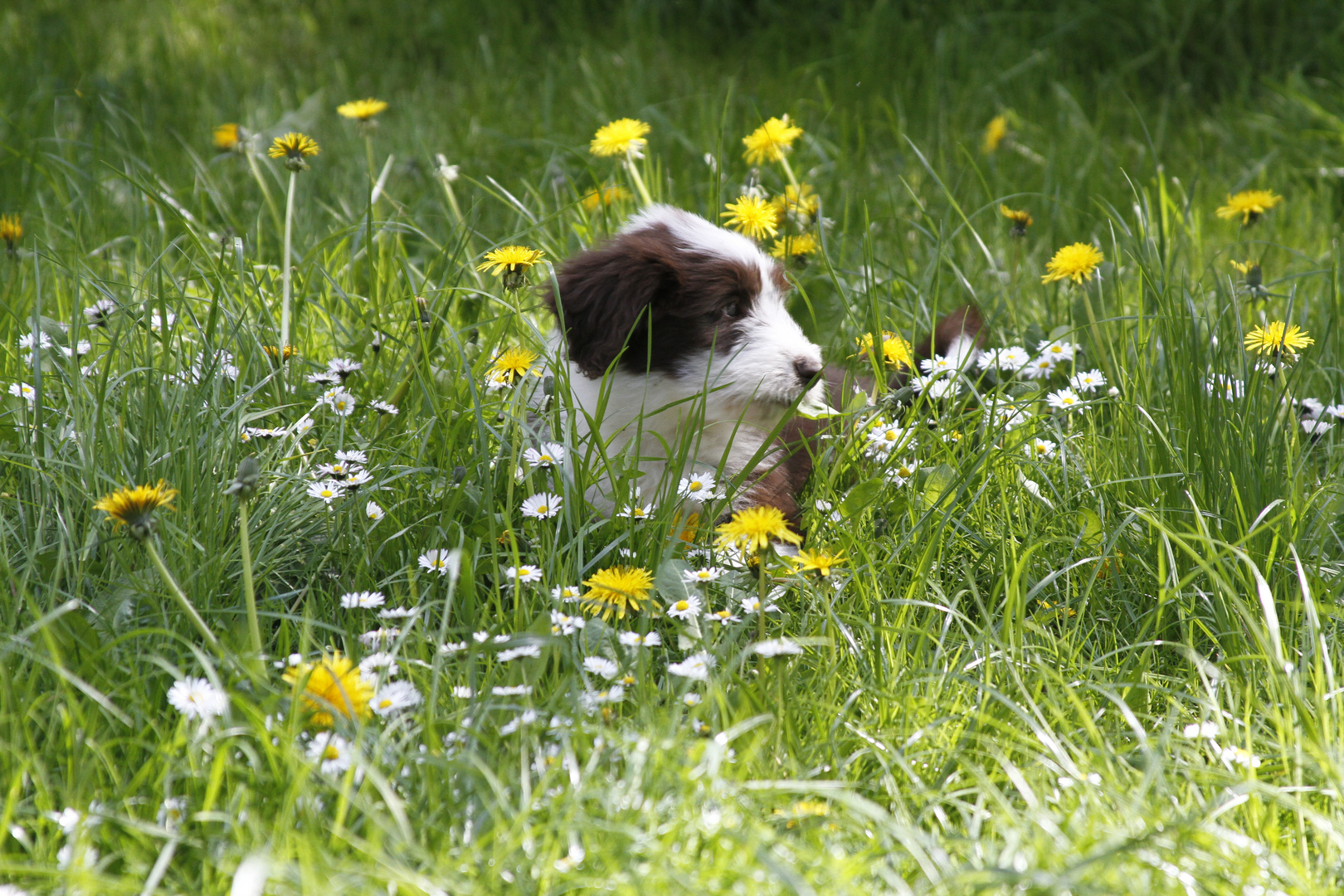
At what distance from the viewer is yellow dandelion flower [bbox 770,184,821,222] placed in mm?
Answer: 2945

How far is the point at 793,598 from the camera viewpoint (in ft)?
6.76

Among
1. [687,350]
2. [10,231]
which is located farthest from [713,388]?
[10,231]

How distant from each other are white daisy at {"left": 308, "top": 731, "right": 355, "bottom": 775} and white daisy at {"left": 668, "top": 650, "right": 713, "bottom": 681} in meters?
0.47

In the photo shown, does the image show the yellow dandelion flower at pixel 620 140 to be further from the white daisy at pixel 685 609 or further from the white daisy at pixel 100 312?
the white daisy at pixel 685 609

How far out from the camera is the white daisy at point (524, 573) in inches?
72.9

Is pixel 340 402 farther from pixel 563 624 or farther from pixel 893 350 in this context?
pixel 893 350

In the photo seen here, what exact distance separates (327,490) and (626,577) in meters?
0.60

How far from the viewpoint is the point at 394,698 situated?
61.1 inches

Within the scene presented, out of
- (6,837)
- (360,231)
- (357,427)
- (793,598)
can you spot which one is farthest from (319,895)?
(360,231)

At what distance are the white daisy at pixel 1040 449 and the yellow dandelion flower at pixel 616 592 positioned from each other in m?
0.98

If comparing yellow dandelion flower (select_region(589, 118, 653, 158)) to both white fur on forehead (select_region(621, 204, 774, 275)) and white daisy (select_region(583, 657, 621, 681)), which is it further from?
white daisy (select_region(583, 657, 621, 681))

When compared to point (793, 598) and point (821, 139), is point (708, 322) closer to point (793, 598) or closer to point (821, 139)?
point (793, 598)

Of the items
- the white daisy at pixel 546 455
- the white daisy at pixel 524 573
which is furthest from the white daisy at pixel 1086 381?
the white daisy at pixel 524 573

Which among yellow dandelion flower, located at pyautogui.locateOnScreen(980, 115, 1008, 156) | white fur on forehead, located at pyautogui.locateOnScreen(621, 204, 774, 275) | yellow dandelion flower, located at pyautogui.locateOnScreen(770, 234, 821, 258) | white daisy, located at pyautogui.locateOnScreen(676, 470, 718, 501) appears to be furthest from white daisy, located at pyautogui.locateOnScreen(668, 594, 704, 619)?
yellow dandelion flower, located at pyautogui.locateOnScreen(980, 115, 1008, 156)
